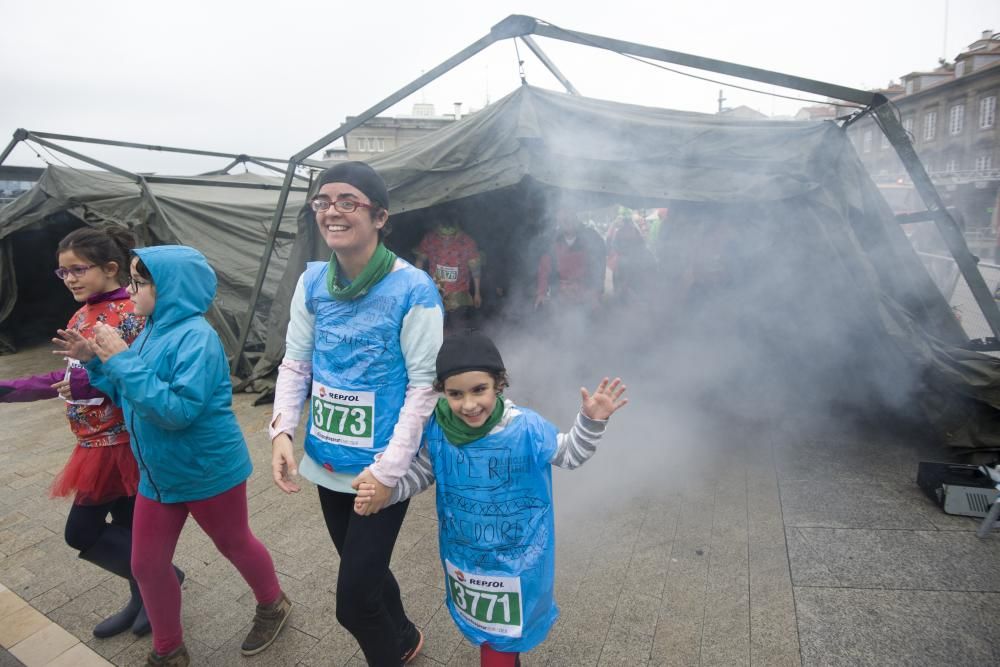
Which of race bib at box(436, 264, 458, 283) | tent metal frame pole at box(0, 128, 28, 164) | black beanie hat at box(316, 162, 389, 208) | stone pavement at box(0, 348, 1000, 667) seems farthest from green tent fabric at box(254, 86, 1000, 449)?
tent metal frame pole at box(0, 128, 28, 164)

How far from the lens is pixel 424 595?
260cm

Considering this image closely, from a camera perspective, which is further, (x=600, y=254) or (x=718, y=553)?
(x=600, y=254)

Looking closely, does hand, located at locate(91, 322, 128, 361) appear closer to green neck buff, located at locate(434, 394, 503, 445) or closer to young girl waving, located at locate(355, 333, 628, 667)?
young girl waving, located at locate(355, 333, 628, 667)

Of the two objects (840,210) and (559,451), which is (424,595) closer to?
(559,451)

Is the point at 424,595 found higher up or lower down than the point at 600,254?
lower down

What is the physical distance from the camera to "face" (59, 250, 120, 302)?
2.21 metres

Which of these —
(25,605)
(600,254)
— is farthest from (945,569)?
(25,605)

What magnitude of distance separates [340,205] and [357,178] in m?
0.10

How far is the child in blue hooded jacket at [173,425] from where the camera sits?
75.1 inches

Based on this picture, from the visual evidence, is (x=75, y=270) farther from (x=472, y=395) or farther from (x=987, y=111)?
(x=987, y=111)

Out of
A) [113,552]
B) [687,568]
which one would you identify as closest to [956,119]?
[687,568]

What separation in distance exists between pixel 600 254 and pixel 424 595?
4.02 m

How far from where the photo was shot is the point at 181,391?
1.88m

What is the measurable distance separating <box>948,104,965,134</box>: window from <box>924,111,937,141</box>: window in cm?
109
